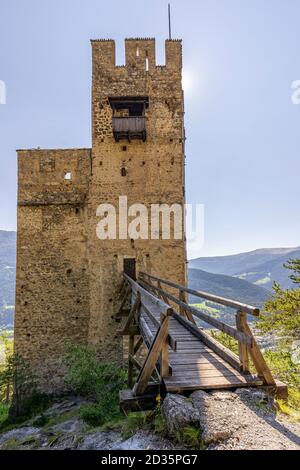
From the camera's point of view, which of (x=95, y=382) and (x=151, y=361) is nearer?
(x=151, y=361)

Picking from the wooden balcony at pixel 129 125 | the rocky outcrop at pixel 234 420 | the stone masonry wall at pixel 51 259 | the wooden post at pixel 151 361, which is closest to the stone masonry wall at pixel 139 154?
the wooden balcony at pixel 129 125

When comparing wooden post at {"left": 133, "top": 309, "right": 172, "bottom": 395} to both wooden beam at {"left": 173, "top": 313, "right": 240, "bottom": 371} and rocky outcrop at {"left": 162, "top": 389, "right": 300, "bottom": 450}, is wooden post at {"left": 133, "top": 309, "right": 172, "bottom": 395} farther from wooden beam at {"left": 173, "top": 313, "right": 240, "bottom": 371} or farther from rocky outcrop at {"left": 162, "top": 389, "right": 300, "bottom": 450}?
wooden beam at {"left": 173, "top": 313, "right": 240, "bottom": 371}

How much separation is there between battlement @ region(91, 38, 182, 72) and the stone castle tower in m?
0.05

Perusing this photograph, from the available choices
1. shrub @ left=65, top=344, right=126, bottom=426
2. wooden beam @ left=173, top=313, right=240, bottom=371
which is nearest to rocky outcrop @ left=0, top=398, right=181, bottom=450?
shrub @ left=65, top=344, right=126, bottom=426

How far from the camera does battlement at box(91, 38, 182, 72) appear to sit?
14781 millimetres

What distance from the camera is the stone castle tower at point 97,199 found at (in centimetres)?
1401

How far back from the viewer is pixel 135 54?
1484 cm

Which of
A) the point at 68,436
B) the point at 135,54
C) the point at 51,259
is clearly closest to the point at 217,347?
the point at 68,436

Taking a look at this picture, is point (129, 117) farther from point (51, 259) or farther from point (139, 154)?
point (51, 259)

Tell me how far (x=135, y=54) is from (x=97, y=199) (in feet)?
24.6

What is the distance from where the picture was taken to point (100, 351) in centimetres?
1350

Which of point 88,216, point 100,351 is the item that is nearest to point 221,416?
point 100,351

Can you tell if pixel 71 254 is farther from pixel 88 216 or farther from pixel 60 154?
pixel 60 154

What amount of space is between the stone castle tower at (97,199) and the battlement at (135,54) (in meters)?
0.05
